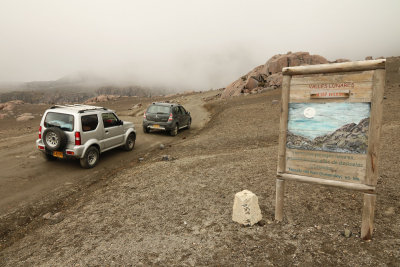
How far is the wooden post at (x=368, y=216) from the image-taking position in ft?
11.7

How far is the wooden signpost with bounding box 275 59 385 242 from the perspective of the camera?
343cm

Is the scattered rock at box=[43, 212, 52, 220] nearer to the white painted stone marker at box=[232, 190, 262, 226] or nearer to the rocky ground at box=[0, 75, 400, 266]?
the rocky ground at box=[0, 75, 400, 266]

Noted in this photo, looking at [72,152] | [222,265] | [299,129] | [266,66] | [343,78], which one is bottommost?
[222,265]

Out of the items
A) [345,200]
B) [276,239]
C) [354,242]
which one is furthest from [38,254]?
[345,200]

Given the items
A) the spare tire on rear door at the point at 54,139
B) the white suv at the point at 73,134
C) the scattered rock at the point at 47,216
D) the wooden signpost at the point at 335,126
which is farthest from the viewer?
the white suv at the point at 73,134

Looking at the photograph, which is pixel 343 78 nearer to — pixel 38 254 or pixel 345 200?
pixel 345 200

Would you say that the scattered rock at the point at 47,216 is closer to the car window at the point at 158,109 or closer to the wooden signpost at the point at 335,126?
the wooden signpost at the point at 335,126

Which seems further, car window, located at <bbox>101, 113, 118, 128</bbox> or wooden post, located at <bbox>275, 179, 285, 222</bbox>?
car window, located at <bbox>101, 113, 118, 128</bbox>

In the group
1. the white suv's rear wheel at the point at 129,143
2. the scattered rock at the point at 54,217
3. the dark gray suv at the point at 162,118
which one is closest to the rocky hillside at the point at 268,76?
the dark gray suv at the point at 162,118

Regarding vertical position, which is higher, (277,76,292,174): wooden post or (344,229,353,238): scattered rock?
(277,76,292,174): wooden post

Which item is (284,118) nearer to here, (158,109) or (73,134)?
(73,134)

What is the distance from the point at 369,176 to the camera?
11.4ft

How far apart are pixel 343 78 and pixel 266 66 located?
4936cm

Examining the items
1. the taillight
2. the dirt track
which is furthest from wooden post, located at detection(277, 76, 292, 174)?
the taillight
